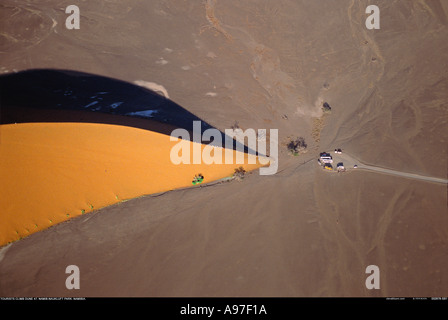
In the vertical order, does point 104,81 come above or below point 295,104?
above

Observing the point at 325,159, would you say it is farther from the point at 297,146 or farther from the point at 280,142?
the point at 280,142

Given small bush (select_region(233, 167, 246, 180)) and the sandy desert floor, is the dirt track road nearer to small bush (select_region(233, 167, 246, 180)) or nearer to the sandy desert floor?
the sandy desert floor

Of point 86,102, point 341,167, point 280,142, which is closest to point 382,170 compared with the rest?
point 341,167

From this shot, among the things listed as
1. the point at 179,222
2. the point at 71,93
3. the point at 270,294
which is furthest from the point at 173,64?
the point at 270,294

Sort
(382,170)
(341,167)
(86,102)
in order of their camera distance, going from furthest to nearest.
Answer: (86,102), (382,170), (341,167)

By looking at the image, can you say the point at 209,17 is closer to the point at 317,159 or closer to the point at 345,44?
the point at 345,44

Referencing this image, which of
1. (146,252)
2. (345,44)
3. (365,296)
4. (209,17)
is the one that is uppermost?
(209,17)
